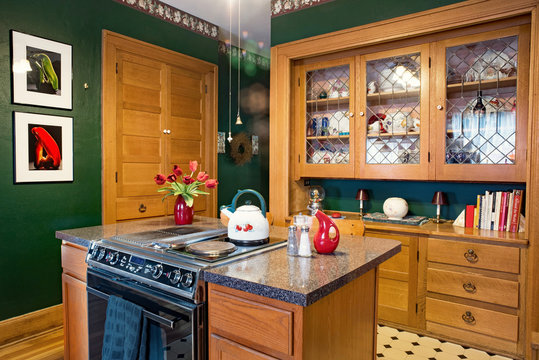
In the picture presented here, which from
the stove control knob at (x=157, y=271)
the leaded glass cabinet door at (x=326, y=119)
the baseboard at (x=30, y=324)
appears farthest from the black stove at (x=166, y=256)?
the leaded glass cabinet door at (x=326, y=119)

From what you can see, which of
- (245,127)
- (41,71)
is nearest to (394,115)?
(245,127)

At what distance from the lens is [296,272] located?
1.35m

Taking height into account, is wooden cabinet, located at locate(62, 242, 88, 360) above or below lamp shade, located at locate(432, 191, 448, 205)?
below

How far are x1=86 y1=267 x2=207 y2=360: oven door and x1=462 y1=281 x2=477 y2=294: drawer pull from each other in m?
1.95

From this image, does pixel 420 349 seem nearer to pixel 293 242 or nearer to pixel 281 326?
pixel 293 242

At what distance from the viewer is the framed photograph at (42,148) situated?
267 cm

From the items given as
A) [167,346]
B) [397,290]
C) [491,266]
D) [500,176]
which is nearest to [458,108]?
[500,176]

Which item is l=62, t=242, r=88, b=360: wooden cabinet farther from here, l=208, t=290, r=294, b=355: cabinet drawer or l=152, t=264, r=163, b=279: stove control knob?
l=208, t=290, r=294, b=355: cabinet drawer

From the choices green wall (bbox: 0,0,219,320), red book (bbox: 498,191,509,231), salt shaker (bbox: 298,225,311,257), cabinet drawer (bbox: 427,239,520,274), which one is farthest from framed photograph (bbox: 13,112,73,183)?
red book (bbox: 498,191,509,231)

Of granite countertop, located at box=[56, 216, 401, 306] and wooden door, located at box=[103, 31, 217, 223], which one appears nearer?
granite countertop, located at box=[56, 216, 401, 306]

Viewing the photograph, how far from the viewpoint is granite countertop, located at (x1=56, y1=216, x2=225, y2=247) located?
1.98 meters

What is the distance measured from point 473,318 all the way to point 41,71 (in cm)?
358

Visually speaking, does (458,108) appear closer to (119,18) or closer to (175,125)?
(175,125)

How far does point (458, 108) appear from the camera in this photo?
2.71 m
